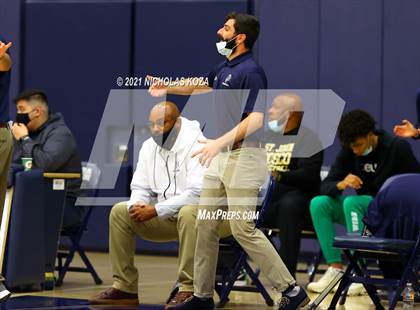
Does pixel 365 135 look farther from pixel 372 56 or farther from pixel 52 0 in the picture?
pixel 52 0

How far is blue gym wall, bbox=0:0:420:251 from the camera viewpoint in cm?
1062

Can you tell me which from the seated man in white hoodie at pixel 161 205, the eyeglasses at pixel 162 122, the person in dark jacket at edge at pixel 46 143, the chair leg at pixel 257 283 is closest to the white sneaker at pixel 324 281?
the chair leg at pixel 257 283

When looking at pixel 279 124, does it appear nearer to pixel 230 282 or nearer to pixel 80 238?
pixel 230 282

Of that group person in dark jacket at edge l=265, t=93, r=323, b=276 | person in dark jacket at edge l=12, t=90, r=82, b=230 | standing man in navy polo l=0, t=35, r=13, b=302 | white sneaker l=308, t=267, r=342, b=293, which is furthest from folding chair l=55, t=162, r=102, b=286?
standing man in navy polo l=0, t=35, r=13, b=302

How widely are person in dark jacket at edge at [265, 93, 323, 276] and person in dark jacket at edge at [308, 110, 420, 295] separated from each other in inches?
6.0

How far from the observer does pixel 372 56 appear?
1069 cm

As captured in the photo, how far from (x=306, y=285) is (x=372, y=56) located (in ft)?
10.5

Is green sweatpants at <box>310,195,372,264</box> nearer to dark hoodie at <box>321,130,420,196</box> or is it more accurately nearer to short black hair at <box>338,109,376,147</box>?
dark hoodie at <box>321,130,420,196</box>

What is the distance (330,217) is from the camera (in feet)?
26.5

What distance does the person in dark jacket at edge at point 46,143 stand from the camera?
825 cm

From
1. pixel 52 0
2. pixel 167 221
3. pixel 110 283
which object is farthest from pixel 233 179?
pixel 52 0

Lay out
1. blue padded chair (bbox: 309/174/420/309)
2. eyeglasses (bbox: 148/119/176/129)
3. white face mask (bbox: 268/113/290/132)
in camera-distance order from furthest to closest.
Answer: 1. white face mask (bbox: 268/113/290/132)
2. eyeglasses (bbox: 148/119/176/129)
3. blue padded chair (bbox: 309/174/420/309)

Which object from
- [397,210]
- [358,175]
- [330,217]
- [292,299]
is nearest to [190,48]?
[358,175]

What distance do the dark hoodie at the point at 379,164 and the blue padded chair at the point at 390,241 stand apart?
106 centimetres
